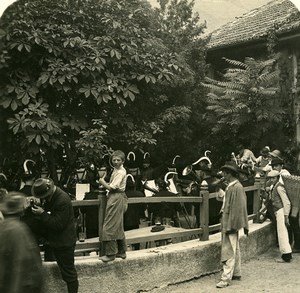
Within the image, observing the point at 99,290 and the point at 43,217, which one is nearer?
the point at 43,217

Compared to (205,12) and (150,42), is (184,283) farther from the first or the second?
(205,12)

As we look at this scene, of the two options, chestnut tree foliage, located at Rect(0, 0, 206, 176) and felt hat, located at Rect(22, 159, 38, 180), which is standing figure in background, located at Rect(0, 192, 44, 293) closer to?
chestnut tree foliage, located at Rect(0, 0, 206, 176)

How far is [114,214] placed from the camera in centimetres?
619

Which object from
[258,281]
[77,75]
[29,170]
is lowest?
[258,281]

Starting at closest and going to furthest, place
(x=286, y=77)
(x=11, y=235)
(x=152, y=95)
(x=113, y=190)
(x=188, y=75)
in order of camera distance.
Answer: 1. (x=11, y=235)
2. (x=113, y=190)
3. (x=152, y=95)
4. (x=188, y=75)
5. (x=286, y=77)

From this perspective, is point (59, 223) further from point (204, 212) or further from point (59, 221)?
point (204, 212)

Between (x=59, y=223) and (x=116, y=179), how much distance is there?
1.01 metres

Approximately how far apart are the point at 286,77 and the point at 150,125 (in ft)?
16.9

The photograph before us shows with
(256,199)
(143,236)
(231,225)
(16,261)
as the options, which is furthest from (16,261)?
(256,199)

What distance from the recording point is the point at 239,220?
22.1 ft

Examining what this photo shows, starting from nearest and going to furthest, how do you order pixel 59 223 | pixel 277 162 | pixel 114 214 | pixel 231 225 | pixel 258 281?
pixel 59 223
pixel 114 214
pixel 231 225
pixel 258 281
pixel 277 162

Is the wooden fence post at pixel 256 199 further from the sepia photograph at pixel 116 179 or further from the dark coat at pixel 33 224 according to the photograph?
the dark coat at pixel 33 224

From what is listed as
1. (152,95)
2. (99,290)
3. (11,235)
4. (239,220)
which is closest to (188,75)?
(152,95)

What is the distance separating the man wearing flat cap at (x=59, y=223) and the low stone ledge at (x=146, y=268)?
367 mm
